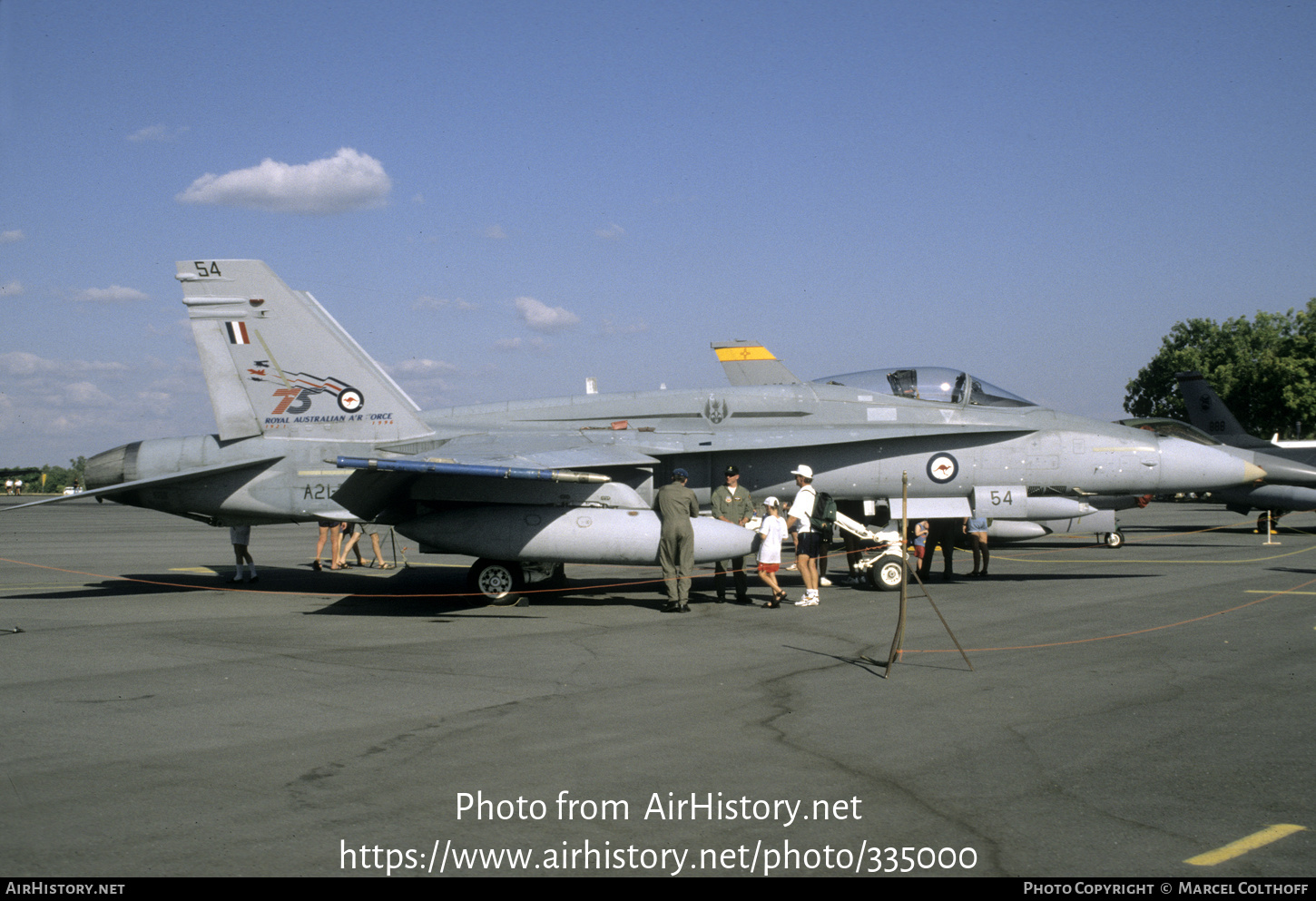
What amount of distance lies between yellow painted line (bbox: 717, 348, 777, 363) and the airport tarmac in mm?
18920

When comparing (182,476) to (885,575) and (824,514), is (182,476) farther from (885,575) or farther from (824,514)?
(885,575)

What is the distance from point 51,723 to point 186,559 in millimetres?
15682

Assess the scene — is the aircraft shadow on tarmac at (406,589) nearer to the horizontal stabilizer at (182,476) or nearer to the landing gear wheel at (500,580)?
the landing gear wheel at (500,580)

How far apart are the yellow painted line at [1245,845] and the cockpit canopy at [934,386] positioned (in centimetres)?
1011

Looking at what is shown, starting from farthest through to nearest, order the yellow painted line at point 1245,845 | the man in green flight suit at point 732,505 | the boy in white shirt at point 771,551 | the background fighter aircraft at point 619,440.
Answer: the background fighter aircraft at point 619,440 < the man in green flight suit at point 732,505 < the boy in white shirt at point 771,551 < the yellow painted line at point 1245,845

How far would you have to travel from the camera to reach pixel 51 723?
6242 millimetres

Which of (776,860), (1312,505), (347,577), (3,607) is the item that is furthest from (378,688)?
(1312,505)

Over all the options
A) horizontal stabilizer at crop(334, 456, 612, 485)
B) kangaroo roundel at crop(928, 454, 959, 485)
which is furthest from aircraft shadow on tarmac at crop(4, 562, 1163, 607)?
horizontal stabilizer at crop(334, 456, 612, 485)

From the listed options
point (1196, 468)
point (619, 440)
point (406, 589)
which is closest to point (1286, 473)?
point (1196, 468)

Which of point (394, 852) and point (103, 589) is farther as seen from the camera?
point (103, 589)

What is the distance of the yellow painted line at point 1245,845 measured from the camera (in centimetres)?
388

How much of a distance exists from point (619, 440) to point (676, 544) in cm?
255

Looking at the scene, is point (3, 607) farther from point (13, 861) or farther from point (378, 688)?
point (13, 861)

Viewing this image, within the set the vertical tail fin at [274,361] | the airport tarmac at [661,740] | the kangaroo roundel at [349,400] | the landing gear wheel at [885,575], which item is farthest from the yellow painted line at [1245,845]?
the kangaroo roundel at [349,400]
